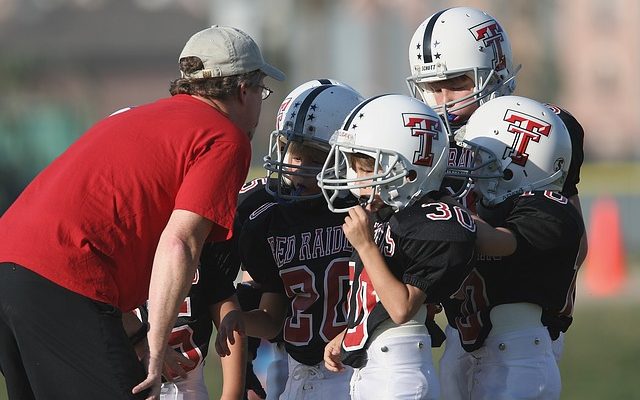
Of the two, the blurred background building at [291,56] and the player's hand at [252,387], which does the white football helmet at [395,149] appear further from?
the blurred background building at [291,56]

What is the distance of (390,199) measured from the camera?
4195 mm

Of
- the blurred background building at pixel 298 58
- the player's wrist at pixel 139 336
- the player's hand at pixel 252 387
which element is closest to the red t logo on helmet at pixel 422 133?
the player's wrist at pixel 139 336

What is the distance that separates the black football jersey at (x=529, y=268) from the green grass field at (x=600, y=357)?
4.00 m

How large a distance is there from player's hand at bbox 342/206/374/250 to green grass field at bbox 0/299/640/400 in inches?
177

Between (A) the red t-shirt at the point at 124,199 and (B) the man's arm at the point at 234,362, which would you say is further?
(B) the man's arm at the point at 234,362

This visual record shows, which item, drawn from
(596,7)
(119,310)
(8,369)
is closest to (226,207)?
(119,310)

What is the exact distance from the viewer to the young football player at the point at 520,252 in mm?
4395

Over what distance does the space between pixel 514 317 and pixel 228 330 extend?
1.11 m

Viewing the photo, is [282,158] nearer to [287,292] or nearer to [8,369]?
[287,292]

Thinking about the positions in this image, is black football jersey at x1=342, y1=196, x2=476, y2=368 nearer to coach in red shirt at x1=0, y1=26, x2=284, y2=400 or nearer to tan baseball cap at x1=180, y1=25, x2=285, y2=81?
coach in red shirt at x1=0, y1=26, x2=284, y2=400

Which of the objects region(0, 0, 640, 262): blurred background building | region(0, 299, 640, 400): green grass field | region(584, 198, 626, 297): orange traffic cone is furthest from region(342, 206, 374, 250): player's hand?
region(0, 0, 640, 262): blurred background building

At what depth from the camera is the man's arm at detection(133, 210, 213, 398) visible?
12.8 feet

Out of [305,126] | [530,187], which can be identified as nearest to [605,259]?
[305,126]

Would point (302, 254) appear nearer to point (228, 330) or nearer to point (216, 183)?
point (228, 330)
